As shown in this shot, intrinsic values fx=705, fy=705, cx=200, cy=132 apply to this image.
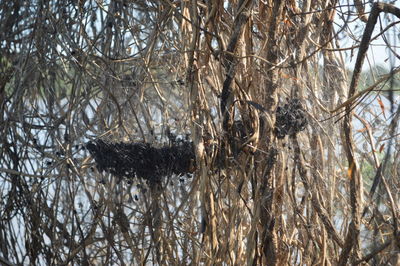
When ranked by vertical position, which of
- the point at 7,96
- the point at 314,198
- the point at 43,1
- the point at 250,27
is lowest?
the point at 314,198

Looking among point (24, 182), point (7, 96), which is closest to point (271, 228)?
point (24, 182)

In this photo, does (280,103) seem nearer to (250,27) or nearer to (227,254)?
(250,27)

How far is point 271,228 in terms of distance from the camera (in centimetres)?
187

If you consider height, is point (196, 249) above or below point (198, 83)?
below

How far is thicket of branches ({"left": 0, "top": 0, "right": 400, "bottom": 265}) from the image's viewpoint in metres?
1.80

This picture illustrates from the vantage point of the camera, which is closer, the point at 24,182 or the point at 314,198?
the point at 314,198

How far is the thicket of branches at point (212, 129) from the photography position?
71.1 inches

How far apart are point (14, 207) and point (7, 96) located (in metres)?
0.38

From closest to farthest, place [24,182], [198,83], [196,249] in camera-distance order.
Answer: [198,83] → [196,249] → [24,182]

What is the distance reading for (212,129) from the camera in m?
1.86

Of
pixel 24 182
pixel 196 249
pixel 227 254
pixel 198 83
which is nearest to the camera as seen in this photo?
pixel 198 83

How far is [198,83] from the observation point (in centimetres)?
181

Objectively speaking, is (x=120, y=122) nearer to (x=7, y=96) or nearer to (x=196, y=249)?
(x=196, y=249)

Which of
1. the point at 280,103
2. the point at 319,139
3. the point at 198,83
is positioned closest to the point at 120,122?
the point at 198,83
